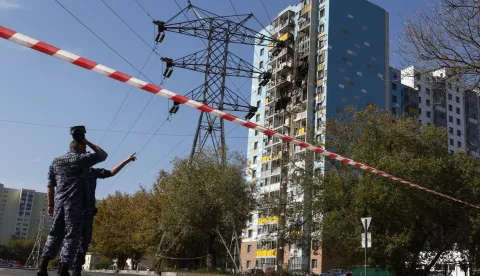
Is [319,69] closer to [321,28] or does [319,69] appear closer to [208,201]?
[321,28]

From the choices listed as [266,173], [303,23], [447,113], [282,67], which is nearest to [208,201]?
[266,173]

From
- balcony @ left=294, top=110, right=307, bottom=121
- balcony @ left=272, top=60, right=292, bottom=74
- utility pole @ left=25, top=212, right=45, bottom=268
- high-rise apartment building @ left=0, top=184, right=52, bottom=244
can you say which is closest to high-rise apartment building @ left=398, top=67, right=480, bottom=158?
balcony @ left=272, top=60, right=292, bottom=74

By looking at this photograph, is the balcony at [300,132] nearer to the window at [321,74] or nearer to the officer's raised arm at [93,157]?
the window at [321,74]

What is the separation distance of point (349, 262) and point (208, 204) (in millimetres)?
9286

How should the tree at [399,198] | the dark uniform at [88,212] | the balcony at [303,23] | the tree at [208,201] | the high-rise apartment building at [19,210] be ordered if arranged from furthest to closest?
the high-rise apartment building at [19,210] < the balcony at [303,23] < the tree at [208,201] < the tree at [399,198] < the dark uniform at [88,212]

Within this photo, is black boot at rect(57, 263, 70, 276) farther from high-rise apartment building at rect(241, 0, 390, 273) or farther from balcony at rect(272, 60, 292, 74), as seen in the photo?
balcony at rect(272, 60, 292, 74)

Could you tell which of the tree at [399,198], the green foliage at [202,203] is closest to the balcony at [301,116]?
the green foliage at [202,203]

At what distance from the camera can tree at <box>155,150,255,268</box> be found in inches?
1201

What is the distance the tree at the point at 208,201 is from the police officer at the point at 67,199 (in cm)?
2374

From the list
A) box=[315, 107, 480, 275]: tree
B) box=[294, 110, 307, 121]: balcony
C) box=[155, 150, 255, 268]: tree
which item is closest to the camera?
box=[315, 107, 480, 275]: tree

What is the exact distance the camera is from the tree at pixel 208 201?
100 feet

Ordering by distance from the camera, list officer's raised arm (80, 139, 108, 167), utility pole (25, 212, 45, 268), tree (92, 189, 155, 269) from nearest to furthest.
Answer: officer's raised arm (80, 139, 108, 167) → tree (92, 189, 155, 269) → utility pole (25, 212, 45, 268)

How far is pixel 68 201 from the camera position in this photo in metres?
6.15

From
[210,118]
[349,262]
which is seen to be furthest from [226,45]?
[349,262]
